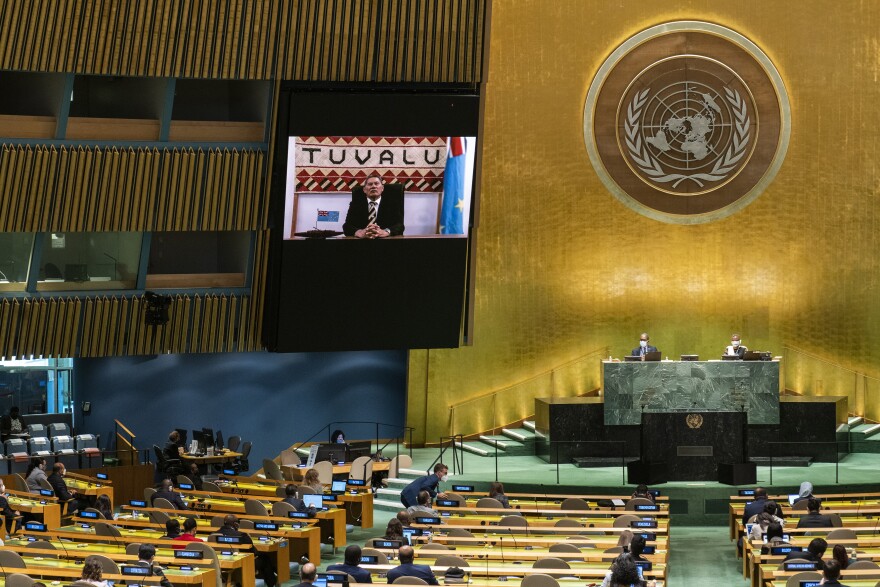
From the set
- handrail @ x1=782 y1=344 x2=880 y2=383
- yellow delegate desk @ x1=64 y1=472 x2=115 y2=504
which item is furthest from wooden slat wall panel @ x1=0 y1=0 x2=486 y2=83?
handrail @ x1=782 y1=344 x2=880 y2=383

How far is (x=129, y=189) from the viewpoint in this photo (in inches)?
846

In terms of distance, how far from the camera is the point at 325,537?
18.2 m

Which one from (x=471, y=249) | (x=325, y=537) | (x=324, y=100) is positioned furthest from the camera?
(x=471, y=249)

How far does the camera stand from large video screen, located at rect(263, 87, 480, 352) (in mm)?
21500

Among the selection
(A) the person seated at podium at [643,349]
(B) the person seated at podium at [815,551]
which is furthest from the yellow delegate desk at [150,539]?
(A) the person seated at podium at [643,349]

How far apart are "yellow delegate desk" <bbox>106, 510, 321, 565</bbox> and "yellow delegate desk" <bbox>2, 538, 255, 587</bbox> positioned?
122cm

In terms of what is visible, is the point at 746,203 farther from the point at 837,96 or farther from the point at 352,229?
the point at 352,229

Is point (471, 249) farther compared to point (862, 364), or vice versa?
point (862, 364)

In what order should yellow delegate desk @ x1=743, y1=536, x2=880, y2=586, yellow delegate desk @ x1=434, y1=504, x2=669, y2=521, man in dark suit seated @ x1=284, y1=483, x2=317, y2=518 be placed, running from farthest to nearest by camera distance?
man in dark suit seated @ x1=284, y1=483, x2=317, y2=518
yellow delegate desk @ x1=434, y1=504, x2=669, y2=521
yellow delegate desk @ x1=743, y1=536, x2=880, y2=586

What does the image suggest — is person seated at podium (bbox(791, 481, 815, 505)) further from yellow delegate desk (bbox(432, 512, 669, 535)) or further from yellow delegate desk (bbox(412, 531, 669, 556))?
yellow delegate desk (bbox(412, 531, 669, 556))

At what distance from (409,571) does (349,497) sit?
23.2 ft

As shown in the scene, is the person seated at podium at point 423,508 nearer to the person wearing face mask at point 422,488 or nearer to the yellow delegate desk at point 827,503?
the person wearing face mask at point 422,488

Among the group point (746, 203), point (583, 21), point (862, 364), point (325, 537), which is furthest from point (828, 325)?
point (325, 537)

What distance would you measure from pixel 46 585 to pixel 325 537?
5.95m
